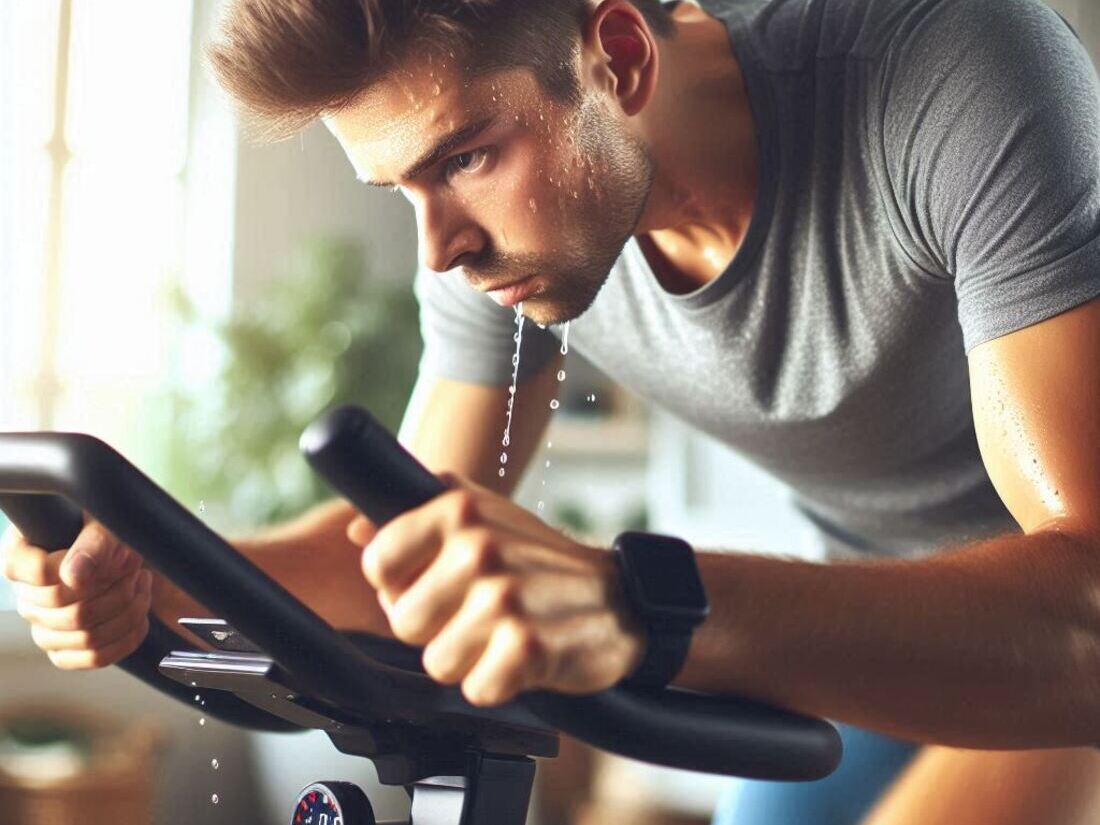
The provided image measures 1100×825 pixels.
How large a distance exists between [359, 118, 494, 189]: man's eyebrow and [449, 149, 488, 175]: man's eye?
0.02 meters

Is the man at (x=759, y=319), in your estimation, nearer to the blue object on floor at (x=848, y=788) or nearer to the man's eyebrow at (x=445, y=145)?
the man's eyebrow at (x=445, y=145)

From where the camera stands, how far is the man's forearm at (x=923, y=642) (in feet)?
2.07

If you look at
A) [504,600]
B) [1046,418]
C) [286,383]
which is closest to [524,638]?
[504,600]

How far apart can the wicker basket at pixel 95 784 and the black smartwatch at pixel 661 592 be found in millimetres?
2547

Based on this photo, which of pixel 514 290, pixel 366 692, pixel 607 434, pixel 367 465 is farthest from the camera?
pixel 607 434

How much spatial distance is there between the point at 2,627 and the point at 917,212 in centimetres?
258

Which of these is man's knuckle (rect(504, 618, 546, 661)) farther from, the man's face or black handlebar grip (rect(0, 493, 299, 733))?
the man's face

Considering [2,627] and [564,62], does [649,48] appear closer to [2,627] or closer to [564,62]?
[564,62]

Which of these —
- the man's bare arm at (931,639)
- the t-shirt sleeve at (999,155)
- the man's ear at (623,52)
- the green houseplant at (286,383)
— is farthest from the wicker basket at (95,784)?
the man's bare arm at (931,639)

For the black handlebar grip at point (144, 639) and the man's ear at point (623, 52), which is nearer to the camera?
the black handlebar grip at point (144, 639)

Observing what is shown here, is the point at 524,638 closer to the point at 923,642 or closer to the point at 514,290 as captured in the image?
the point at 923,642

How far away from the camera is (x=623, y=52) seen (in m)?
1.14

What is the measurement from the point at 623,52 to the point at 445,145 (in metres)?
0.24

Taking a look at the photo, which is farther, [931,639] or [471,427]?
[471,427]
